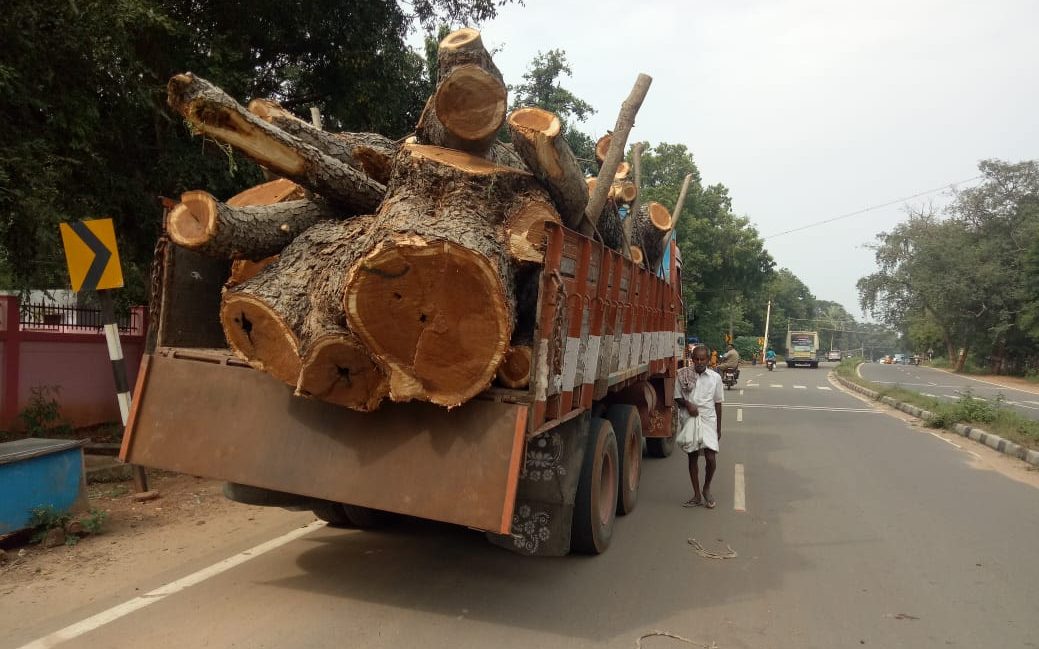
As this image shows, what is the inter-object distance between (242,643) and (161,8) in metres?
6.17

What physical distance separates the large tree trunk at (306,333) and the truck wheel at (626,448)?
8.39 ft

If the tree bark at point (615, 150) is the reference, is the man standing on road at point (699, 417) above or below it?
below

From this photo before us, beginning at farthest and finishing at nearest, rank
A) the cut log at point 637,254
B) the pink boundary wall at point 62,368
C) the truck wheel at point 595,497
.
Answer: the pink boundary wall at point 62,368 → the cut log at point 637,254 → the truck wheel at point 595,497

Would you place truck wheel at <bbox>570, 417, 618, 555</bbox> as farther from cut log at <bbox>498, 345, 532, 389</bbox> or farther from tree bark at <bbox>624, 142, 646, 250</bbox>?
tree bark at <bbox>624, 142, 646, 250</bbox>

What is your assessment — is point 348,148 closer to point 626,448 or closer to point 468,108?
point 468,108

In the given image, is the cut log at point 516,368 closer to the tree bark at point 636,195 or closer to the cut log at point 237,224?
the cut log at point 237,224

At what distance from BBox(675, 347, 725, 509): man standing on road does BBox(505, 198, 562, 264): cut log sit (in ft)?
9.46

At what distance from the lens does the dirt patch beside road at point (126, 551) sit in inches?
151

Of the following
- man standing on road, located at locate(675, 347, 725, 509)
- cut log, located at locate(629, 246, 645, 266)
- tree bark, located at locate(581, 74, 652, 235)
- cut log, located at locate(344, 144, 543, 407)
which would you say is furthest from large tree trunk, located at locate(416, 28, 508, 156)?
cut log, located at locate(629, 246, 645, 266)

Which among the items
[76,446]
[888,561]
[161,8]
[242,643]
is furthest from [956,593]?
[161,8]

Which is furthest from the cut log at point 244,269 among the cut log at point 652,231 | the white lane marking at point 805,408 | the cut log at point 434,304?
the white lane marking at point 805,408

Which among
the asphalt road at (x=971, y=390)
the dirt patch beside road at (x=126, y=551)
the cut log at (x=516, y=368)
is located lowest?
the dirt patch beside road at (x=126, y=551)

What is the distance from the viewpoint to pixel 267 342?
3682mm

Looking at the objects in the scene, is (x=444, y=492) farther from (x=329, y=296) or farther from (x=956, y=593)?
(x=956, y=593)
